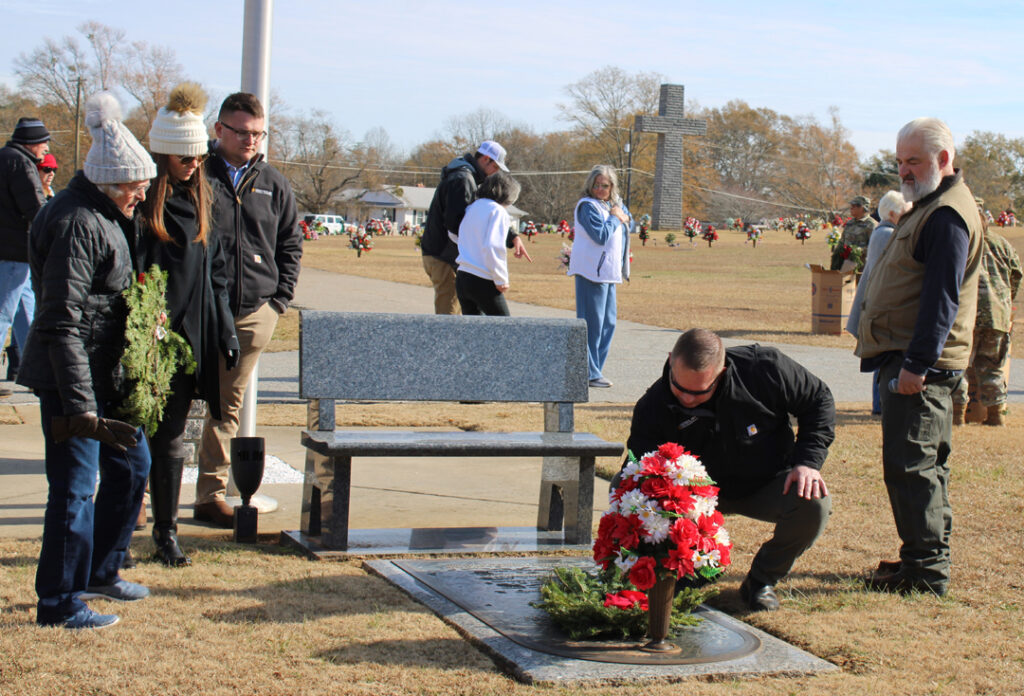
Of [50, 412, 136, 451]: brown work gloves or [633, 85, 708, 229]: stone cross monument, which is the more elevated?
[633, 85, 708, 229]: stone cross monument

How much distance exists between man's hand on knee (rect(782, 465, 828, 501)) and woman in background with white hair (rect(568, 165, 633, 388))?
18.4 ft

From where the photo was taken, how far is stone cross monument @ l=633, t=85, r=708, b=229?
85438 mm

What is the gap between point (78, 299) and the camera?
3854 mm

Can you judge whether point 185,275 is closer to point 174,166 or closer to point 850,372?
point 174,166

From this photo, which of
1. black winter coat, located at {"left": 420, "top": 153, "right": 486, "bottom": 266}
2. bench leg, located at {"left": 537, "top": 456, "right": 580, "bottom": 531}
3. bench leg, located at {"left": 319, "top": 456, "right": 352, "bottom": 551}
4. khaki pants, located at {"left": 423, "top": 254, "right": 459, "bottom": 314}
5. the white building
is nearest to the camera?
bench leg, located at {"left": 319, "top": 456, "right": 352, "bottom": 551}

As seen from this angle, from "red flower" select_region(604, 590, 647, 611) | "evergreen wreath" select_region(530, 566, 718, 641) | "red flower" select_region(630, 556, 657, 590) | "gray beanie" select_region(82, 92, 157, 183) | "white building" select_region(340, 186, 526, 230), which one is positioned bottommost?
"evergreen wreath" select_region(530, 566, 718, 641)

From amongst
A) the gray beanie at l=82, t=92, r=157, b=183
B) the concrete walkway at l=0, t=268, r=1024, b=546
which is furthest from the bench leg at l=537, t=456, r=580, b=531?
the gray beanie at l=82, t=92, r=157, b=183

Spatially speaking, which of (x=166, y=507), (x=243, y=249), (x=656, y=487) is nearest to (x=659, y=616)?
(x=656, y=487)

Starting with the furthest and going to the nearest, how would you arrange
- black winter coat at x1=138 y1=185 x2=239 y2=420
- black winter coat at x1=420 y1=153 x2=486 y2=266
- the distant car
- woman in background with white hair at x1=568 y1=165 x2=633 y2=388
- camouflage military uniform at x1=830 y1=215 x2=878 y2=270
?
the distant car → camouflage military uniform at x1=830 y1=215 x2=878 y2=270 → woman in background with white hair at x1=568 y1=165 x2=633 y2=388 → black winter coat at x1=420 y1=153 x2=486 y2=266 → black winter coat at x1=138 y1=185 x2=239 y2=420

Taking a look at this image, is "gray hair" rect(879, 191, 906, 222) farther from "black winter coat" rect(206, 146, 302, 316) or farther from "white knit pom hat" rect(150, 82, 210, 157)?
"white knit pom hat" rect(150, 82, 210, 157)

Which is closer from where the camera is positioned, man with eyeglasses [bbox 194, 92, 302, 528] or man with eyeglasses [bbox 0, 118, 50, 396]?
man with eyeglasses [bbox 194, 92, 302, 528]

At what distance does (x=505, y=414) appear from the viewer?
908 centimetres

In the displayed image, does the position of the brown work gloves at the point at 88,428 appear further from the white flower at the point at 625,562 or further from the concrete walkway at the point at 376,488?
the white flower at the point at 625,562

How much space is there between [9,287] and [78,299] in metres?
5.19
